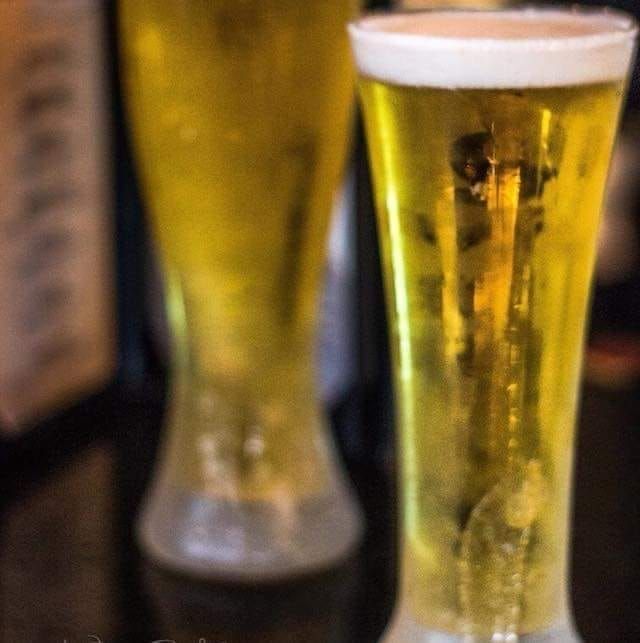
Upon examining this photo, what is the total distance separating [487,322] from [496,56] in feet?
0.35

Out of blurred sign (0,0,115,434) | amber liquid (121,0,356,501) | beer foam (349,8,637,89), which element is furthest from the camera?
blurred sign (0,0,115,434)

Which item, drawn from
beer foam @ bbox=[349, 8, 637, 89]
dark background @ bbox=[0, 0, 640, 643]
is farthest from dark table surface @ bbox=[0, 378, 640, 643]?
beer foam @ bbox=[349, 8, 637, 89]

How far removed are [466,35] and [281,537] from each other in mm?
307

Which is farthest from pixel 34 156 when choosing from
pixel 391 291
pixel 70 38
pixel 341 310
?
pixel 391 291

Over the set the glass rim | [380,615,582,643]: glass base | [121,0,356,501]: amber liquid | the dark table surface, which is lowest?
the dark table surface

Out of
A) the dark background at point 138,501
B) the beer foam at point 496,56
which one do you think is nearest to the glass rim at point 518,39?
the beer foam at point 496,56

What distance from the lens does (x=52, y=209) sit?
0.92m

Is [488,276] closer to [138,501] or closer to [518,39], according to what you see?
[518,39]

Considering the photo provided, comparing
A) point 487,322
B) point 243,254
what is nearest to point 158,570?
point 243,254

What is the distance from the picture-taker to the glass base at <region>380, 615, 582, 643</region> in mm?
609

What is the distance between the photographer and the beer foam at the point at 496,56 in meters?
0.52

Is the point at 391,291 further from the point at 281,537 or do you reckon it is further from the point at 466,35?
the point at 281,537

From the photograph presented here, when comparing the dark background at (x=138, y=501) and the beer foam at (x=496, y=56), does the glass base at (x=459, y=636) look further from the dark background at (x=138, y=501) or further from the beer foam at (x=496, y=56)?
the beer foam at (x=496, y=56)

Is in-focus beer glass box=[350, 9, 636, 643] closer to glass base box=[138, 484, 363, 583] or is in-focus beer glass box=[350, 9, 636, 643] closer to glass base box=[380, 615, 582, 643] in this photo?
glass base box=[380, 615, 582, 643]
